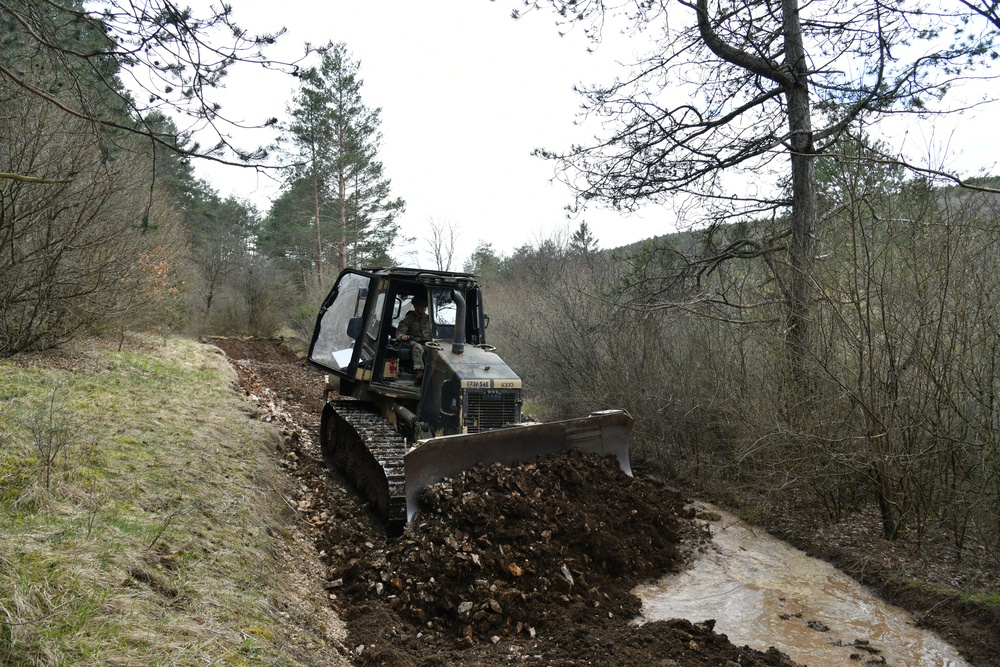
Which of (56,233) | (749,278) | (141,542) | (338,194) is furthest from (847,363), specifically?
(338,194)

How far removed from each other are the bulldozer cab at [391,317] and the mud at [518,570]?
4.85 feet

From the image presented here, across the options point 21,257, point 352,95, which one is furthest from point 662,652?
point 352,95

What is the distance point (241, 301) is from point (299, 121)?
718 cm

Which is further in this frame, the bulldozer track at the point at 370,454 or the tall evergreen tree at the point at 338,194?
the tall evergreen tree at the point at 338,194

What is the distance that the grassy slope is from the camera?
2.83 metres

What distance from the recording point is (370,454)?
6.35 metres

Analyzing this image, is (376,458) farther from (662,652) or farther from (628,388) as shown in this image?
(628,388)

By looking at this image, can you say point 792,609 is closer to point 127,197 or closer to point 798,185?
point 798,185

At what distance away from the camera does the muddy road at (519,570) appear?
410cm

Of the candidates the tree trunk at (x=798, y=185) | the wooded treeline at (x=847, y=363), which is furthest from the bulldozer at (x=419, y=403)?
the tree trunk at (x=798, y=185)

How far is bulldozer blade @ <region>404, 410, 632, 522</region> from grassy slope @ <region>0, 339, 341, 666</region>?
45.3 inches

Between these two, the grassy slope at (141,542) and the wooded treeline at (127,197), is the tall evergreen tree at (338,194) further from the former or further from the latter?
the grassy slope at (141,542)

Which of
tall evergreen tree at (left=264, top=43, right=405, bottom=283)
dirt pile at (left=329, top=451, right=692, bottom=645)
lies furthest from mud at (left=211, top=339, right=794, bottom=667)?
tall evergreen tree at (left=264, top=43, right=405, bottom=283)

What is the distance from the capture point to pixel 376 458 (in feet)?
20.1
